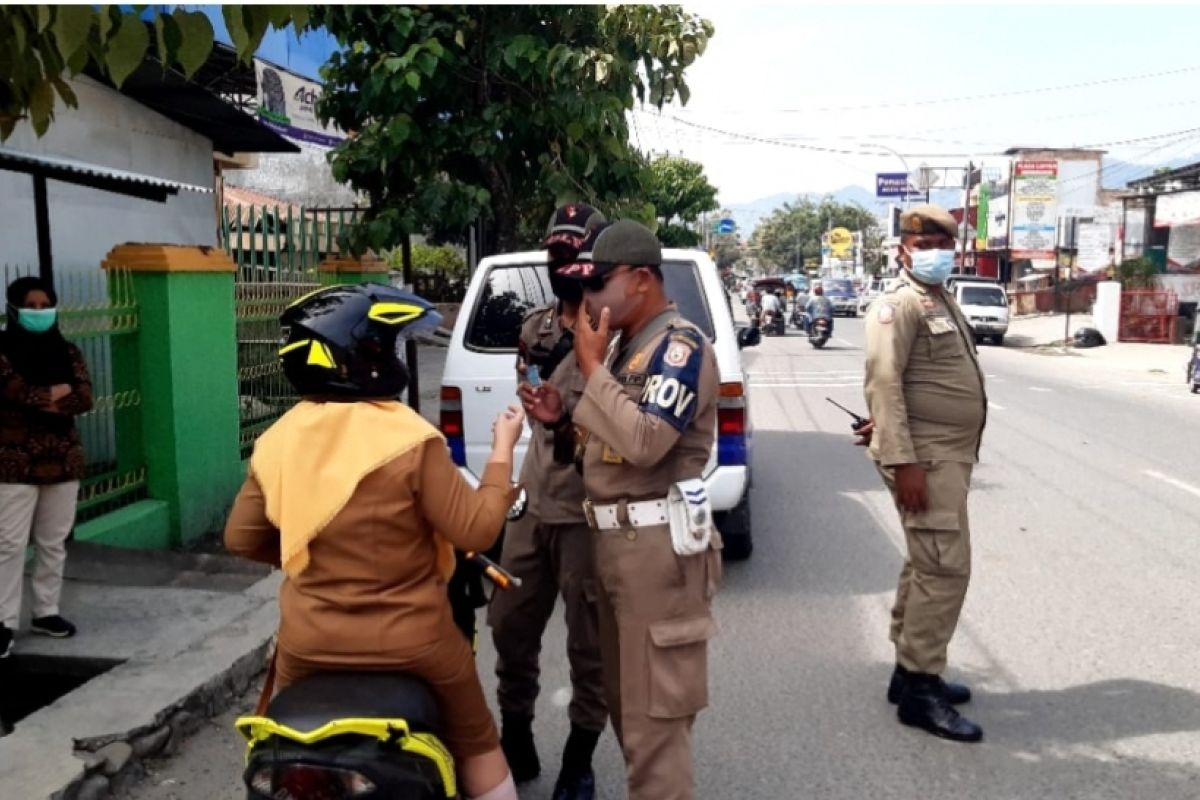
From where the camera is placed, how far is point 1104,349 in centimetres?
2770

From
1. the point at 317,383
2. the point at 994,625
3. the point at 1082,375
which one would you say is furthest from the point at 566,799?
the point at 1082,375

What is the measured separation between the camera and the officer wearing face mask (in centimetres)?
411

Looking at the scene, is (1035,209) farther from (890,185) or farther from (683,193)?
(890,185)

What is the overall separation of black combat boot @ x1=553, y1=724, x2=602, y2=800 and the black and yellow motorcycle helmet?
1.55 metres

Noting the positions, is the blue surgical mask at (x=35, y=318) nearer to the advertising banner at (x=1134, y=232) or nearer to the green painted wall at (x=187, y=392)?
the green painted wall at (x=187, y=392)

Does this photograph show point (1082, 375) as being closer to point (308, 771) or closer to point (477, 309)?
point (477, 309)

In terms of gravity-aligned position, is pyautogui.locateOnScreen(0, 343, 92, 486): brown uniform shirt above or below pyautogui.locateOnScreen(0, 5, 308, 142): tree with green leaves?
below

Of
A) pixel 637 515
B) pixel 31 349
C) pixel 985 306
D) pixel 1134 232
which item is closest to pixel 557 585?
pixel 637 515

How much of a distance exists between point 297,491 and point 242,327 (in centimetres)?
648

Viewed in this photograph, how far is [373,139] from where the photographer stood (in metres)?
8.85

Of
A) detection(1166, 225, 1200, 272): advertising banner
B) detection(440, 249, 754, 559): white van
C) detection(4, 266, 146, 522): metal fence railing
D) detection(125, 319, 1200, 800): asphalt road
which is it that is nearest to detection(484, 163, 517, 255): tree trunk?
detection(125, 319, 1200, 800): asphalt road

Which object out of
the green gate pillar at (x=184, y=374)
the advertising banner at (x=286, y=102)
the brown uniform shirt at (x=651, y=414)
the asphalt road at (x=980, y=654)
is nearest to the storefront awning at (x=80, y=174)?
the green gate pillar at (x=184, y=374)

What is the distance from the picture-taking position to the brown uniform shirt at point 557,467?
3469 millimetres

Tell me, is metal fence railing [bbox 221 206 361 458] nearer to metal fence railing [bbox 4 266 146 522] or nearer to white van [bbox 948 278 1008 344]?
metal fence railing [bbox 4 266 146 522]
